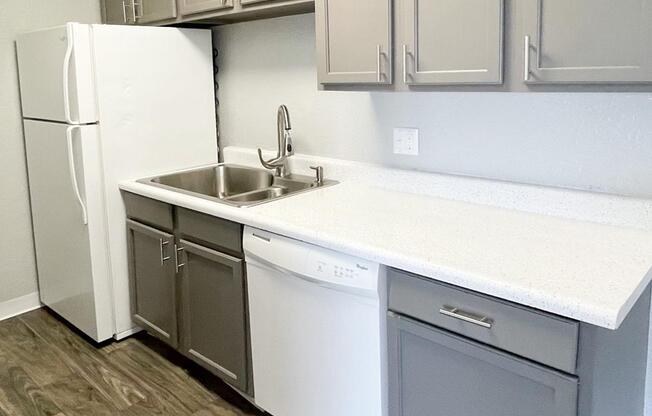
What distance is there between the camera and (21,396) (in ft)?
8.70

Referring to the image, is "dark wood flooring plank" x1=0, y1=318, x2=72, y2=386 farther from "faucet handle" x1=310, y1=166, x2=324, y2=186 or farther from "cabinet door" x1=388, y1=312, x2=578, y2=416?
"cabinet door" x1=388, y1=312, x2=578, y2=416

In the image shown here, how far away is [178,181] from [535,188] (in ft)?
5.87

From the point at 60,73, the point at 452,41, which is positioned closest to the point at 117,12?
the point at 60,73

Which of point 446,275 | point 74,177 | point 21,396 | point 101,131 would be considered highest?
point 101,131

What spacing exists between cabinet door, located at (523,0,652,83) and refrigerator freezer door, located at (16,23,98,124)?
2017mm

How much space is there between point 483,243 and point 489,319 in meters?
0.31

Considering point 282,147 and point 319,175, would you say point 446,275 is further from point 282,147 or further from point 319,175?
point 282,147

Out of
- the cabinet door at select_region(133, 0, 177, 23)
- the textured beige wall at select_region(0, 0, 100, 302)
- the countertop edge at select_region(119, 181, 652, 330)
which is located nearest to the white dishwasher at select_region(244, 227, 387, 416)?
the countertop edge at select_region(119, 181, 652, 330)

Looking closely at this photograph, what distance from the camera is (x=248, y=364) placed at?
2.36 meters

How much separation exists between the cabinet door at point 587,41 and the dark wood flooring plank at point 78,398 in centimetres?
213

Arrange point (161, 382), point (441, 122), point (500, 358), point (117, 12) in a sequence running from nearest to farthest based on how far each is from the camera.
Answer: point (500, 358)
point (441, 122)
point (161, 382)
point (117, 12)

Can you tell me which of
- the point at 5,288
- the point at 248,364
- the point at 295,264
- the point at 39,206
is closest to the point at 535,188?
the point at 295,264

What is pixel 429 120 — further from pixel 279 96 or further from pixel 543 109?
pixel 279 96

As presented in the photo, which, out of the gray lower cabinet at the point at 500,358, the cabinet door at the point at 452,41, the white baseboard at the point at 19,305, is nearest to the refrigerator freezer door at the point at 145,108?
the white baseboard at the point at 19,305
